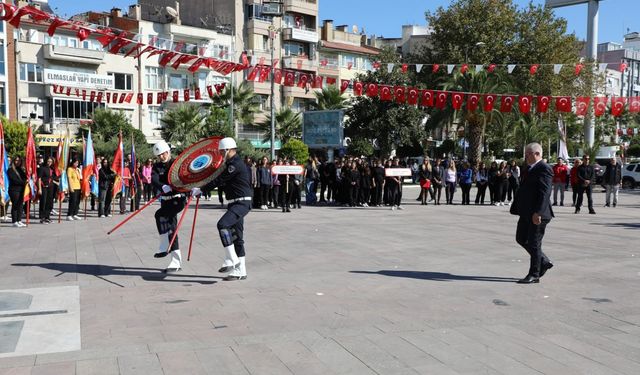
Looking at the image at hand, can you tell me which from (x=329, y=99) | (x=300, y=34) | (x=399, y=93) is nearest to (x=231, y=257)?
(x=399, y=93)

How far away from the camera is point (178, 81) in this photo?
5412 cm

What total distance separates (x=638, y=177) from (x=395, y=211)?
21657 millimetres

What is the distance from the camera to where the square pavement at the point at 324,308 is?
199 inches

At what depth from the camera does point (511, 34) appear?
4297cm

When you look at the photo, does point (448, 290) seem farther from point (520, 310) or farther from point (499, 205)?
point (499, 205)

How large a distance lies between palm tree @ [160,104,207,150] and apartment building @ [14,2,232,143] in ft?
17.7

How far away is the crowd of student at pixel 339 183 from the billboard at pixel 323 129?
9.42 metres

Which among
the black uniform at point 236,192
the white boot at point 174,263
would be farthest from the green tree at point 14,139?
the black uniform at point 236,192

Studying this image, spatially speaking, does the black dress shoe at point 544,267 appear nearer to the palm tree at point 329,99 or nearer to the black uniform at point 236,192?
the black uniform at point 236,192

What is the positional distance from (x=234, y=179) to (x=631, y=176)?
107 feet

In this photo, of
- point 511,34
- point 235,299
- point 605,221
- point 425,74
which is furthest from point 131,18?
point 235,299

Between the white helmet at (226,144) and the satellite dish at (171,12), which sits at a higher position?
the satellite dish at (171,12)

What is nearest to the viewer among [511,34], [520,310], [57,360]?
[57,360]

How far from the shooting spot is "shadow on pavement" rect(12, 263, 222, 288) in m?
8.46
